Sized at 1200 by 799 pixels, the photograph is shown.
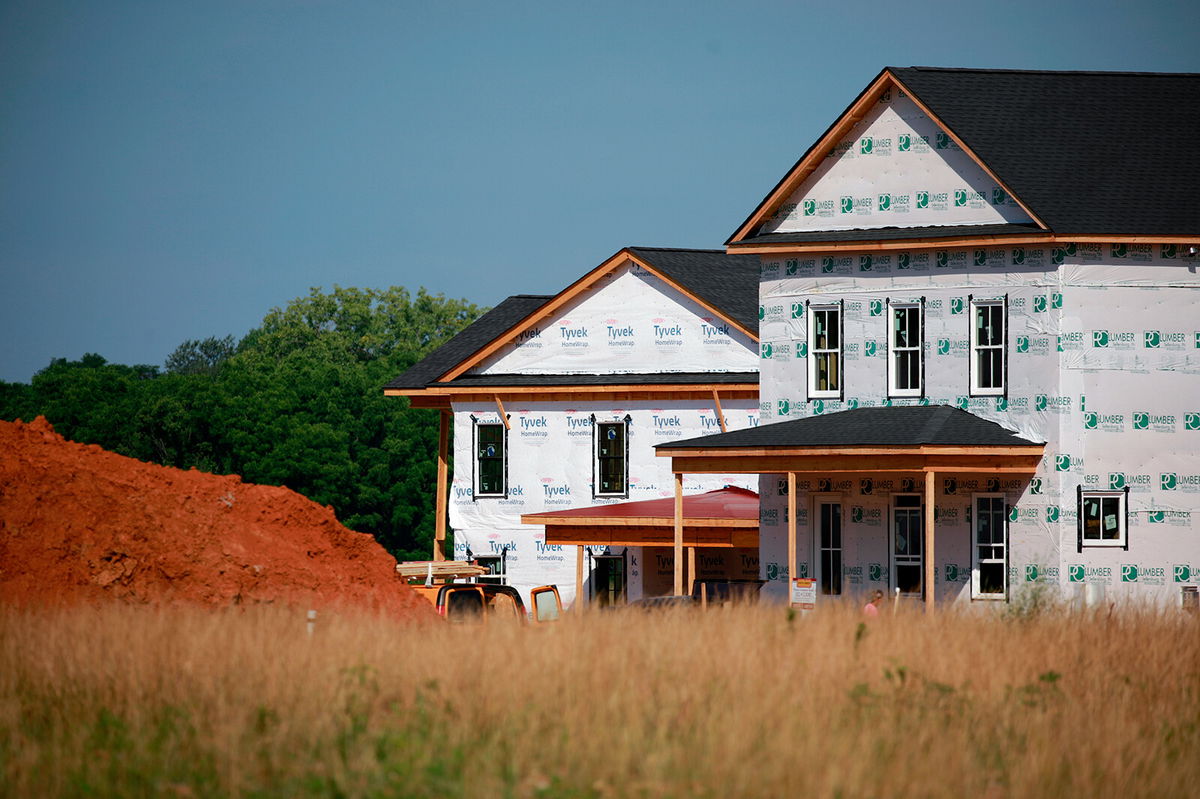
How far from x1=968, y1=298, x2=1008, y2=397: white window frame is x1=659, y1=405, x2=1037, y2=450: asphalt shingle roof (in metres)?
0.55

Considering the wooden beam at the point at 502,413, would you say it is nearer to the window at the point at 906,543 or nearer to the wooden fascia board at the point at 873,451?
the wooden fascia board at the point at 873,451

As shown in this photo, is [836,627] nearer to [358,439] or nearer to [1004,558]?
[1004,558]

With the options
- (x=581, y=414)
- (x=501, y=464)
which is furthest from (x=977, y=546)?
(x=501, y=464)

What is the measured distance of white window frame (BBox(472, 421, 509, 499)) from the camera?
41.1m

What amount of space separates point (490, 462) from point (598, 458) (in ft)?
9.61

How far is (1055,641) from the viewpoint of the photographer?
60.2 feet

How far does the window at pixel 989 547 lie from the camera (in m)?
30.0

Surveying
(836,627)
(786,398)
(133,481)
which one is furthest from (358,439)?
(836,627)

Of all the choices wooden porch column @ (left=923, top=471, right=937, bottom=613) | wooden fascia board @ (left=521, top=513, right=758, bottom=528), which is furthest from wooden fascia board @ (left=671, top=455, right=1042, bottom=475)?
wooden fascia board @ (left=521, top=513, right=758, bottom=528)

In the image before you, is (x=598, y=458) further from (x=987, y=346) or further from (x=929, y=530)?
(x=929, y=530)

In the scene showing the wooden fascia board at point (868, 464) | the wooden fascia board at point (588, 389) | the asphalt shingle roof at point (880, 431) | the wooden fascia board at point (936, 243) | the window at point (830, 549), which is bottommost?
the window at point (830, 549)

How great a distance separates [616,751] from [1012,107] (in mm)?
24021

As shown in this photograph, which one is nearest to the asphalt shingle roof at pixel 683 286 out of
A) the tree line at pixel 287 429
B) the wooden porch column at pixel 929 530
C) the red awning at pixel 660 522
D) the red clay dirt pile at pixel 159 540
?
the red awning at pixel 660 522

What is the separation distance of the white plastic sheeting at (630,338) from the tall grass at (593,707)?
20843 millimetres
